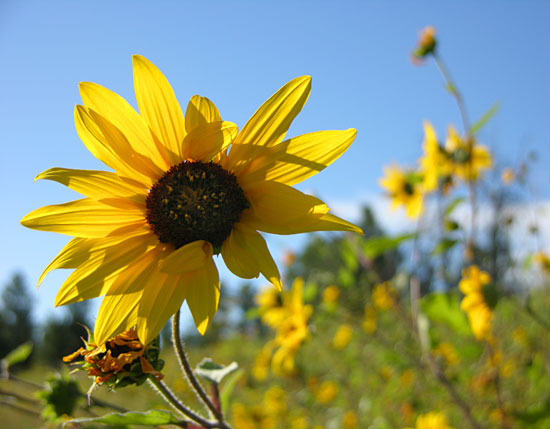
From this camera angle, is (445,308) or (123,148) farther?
(445,308)

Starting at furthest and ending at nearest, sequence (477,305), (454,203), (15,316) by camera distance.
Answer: (15,316)
(477,305)
(454,203)

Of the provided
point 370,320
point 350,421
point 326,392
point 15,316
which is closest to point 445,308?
point 350,421

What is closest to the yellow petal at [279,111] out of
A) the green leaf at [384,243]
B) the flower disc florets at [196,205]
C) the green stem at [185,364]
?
the flower disc florets at [196,205]

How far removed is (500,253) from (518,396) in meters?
1.58

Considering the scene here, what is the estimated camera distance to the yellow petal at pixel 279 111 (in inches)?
28.7

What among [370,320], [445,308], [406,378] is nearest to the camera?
[445,308]

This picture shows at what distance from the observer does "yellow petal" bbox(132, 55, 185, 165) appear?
75cm

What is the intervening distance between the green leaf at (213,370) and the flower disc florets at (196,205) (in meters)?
0.29

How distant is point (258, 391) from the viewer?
5.01 meters

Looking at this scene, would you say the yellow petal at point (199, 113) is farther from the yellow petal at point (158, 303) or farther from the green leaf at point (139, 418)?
the green leaf at point (139, 418)

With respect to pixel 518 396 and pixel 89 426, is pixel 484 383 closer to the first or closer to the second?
pixel 518 396

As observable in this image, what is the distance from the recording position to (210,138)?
0.74 meters

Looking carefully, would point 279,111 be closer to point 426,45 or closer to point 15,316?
point 426,45

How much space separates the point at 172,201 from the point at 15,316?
26.4 m
